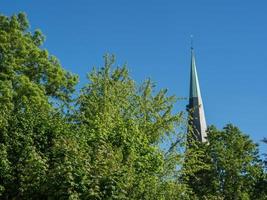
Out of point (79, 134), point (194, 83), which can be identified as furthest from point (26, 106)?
point (194, 83)

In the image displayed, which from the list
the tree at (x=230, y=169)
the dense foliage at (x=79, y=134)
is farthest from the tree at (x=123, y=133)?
the tree at (x=230, y=169)

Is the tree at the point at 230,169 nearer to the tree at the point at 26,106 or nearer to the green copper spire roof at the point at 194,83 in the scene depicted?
the tree at the point at 26,106

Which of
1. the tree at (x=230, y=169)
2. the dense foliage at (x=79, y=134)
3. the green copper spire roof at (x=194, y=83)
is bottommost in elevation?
the dense foliage at (x=79, y=134)

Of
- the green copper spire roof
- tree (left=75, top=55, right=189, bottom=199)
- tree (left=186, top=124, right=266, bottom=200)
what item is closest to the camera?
tree (left=75, top=55, right=189, bottom=199)

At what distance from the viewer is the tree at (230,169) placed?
5162 cm

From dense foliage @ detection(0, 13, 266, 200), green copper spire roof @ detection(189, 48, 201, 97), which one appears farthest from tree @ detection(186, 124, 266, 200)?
green copper spire roof @ detection(189, 48, 201, 97)

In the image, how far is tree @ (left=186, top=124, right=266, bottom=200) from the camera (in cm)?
5162

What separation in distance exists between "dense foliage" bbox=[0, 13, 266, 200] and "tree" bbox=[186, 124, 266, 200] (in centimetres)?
1782

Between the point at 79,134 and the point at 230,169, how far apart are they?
103 ft

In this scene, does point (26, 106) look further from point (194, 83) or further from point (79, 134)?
point (194, 83)

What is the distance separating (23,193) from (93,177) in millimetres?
2587

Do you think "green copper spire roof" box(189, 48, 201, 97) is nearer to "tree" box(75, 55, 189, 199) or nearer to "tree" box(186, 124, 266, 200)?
"tree" box(186, 124, 266, 200)

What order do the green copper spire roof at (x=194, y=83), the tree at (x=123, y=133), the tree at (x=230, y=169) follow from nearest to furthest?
the tree at (x=123, y=133) < the tree at (x=230, y=169) < the green copper spire roof at (x=194, y=83)

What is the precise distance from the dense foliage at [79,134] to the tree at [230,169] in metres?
17.8
